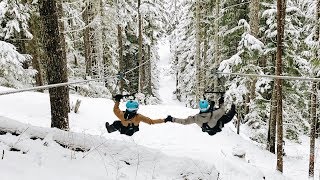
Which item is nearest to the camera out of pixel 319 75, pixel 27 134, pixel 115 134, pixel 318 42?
pixel 27 134

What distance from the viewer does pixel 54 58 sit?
799 cm

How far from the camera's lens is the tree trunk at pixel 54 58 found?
305 inches

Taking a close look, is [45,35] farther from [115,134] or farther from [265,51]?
[265,51]

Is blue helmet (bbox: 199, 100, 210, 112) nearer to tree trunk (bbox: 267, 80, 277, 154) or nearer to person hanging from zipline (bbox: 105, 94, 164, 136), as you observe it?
person hanging from zipline (bbox: 105, 94, 164, 136)

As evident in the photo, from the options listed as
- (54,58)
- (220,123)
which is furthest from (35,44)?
(220,123)

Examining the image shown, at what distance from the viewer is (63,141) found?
19.2 ft

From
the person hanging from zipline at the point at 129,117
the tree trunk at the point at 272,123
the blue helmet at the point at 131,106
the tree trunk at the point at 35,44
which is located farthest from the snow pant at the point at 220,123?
the tree trunk at the point at 35,44

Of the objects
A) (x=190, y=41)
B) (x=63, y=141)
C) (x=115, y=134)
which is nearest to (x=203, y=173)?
(x=63, y=141)

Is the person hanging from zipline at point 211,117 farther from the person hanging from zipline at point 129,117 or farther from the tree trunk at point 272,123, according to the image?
the tree trunk at point 272,123

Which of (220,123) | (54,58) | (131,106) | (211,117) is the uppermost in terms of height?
(54,58)

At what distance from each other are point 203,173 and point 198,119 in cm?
278

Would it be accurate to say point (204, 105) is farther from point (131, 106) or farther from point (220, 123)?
point (131, 106)

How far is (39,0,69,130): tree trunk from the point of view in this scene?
775 cm

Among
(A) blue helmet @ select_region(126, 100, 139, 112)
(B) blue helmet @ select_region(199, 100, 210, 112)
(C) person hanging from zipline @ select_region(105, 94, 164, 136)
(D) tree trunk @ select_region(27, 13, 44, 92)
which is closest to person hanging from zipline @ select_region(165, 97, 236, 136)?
(B) blue helmet @ select_region(199, 100, 210, 112)
